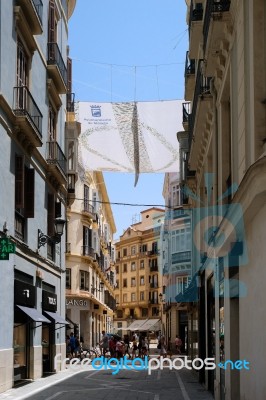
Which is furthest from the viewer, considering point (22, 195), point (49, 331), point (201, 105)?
point (49, 331)

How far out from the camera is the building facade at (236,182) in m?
10.2

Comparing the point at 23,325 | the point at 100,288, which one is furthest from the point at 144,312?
the point at 23,325

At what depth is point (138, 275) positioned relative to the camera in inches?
4055

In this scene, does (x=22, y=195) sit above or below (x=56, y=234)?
above

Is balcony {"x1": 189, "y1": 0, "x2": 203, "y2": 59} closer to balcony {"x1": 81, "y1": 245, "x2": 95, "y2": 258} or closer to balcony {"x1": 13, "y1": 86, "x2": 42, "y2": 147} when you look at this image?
balcony {"x1": 13, "y1": 86, "x2": 42, "y2": 147}

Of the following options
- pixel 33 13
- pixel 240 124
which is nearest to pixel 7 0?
pixel 33 13

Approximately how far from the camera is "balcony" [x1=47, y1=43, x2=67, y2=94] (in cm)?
Answer: 2444

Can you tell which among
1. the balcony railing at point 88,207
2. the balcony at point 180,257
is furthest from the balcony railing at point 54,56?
the balcony at point 180,257

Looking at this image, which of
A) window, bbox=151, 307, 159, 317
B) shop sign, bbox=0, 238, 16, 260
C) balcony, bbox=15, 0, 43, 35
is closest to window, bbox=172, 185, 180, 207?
balcony, bbox=15, 0, 43, 35

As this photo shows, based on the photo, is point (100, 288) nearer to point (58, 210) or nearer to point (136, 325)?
point (136, 325)

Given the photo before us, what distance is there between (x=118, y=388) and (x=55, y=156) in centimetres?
829

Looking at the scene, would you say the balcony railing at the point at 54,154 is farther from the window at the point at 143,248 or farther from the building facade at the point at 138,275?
the window at the point at 143,248

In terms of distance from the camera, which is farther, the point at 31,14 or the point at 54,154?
the point at 54,154

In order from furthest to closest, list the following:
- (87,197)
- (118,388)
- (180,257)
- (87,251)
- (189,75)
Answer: (180,257) < (87,197) < (87,251) < (189,75) < (118,388)
